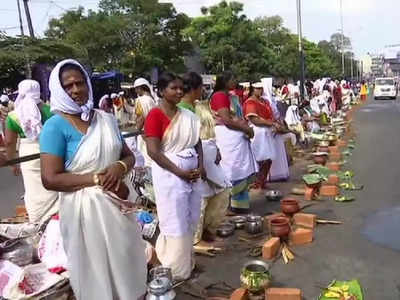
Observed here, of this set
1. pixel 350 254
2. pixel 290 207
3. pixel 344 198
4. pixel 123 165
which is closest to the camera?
pixel 123 165

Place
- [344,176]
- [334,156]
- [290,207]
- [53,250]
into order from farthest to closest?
[334,156] → [344,176] → [290,207] → [53,250]

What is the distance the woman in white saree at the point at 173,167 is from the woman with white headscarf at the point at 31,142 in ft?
4.11

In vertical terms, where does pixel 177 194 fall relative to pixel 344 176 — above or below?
above

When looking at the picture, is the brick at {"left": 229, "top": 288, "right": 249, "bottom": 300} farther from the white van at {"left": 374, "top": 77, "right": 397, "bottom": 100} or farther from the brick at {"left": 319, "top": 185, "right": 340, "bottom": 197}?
the white van at {"left": 374, "top": 77, "right": 397, "bottom": 100}

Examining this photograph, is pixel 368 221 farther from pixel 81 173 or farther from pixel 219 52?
pixel 219 52

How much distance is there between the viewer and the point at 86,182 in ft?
9.20

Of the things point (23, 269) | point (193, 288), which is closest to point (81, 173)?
point (23, 269)

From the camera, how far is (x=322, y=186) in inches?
302

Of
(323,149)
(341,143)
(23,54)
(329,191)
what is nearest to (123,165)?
(329,191)

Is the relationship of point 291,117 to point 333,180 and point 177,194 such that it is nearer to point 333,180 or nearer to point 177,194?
point 333,180

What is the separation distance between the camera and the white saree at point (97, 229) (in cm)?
283

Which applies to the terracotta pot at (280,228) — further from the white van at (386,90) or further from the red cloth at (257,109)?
the white van at (386,90)

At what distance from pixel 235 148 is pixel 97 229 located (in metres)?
3.84

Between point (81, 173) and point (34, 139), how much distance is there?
9.02 feet
